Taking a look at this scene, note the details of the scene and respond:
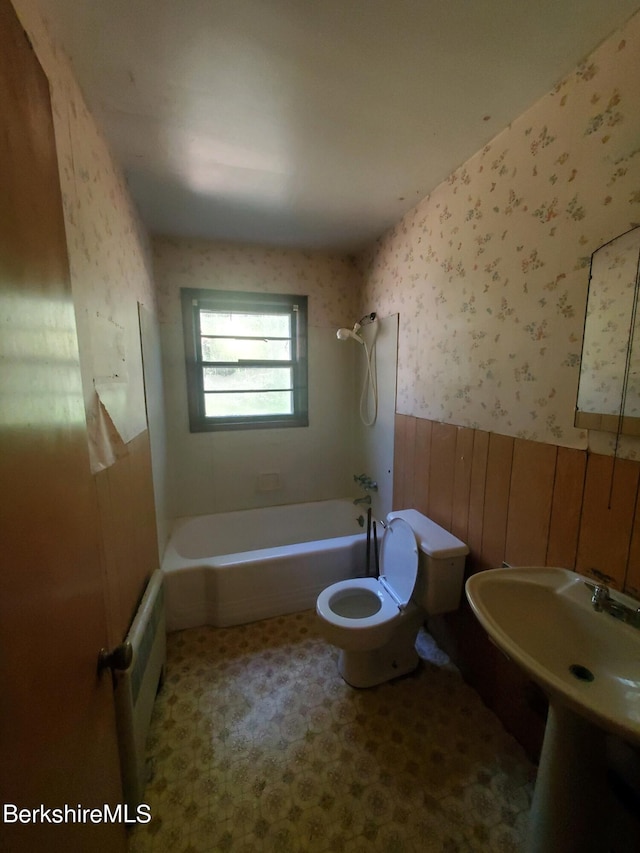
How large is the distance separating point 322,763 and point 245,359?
7.68 ft

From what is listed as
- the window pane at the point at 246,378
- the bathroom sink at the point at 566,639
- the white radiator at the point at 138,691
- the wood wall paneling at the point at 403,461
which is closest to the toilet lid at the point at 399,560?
the wood wall paneling at the point at 403,461

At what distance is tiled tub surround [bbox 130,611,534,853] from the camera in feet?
3.49

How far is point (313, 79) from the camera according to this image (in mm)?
1056

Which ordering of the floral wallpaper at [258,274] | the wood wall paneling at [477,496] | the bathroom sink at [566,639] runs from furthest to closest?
the floral wallpaper at [258,274], the wood wall paneling at [477,496], the bathroom sink at [566,639]

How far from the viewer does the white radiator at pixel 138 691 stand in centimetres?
103

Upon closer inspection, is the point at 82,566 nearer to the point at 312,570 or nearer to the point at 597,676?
the point at 597,676

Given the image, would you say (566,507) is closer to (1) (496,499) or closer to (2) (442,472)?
(1) (496,499)

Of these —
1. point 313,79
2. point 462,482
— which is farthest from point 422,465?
point 313,79

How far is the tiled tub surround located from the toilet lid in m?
0.44

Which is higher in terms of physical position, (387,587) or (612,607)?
(612,607)

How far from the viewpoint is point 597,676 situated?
86 cm

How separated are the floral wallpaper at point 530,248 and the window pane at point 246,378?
124cm

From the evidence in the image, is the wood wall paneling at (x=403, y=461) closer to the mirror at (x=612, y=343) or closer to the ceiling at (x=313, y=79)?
the mirror at (x=612, y=343)

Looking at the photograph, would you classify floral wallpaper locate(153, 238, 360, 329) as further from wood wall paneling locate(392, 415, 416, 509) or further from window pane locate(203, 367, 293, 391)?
wood wall paneling locate(392, 415, 416, 509)
